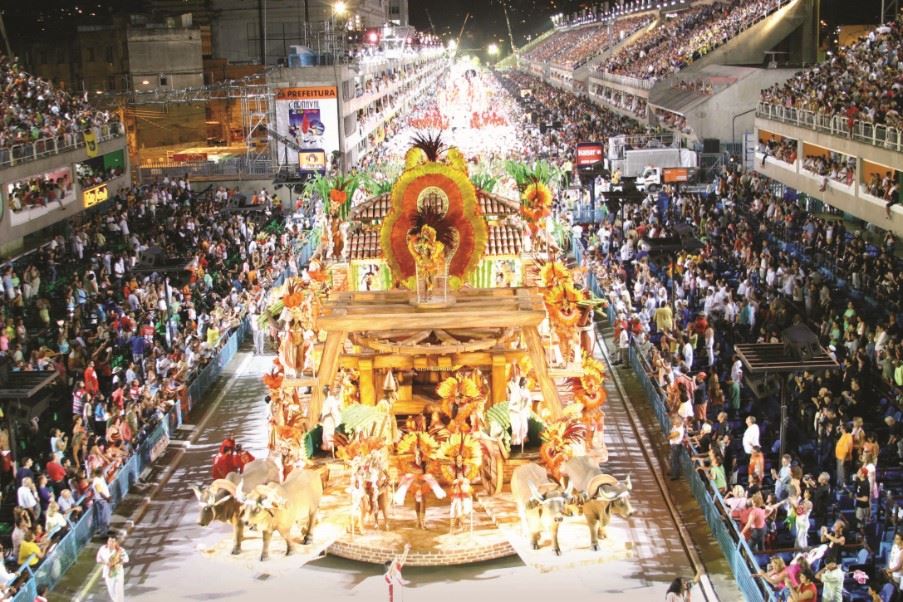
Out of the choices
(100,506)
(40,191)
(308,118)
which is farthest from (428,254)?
(308,118)

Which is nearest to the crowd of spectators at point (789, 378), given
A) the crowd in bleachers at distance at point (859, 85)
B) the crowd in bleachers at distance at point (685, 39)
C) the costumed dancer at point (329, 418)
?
the crowd in bleachers at distance at point (859, 85)

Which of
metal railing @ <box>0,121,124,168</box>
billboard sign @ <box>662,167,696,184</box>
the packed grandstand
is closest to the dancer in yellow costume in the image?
the packed grandstand

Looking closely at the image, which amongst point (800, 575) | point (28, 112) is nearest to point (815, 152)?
point (28, 112)

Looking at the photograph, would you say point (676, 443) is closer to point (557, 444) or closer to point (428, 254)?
point (557, 444)

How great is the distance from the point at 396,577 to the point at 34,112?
31849 millimetres

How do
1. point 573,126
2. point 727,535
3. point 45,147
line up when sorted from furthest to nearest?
1. point 573,126
2. point 45,147
3. point 727,535

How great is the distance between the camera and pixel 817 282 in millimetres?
28938

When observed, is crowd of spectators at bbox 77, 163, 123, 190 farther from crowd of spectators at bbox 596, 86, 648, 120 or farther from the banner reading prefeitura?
crowd of spectators at bbox 596, 86, 648, 120

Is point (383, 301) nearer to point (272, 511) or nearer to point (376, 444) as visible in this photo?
point (376, 444)

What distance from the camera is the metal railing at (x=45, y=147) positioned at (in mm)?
35250

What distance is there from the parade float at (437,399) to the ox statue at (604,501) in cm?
4

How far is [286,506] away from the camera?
15.7 metres

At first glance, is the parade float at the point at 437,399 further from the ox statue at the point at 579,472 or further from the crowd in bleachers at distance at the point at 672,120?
the crowd in bleachers at distance at the point at 672,120

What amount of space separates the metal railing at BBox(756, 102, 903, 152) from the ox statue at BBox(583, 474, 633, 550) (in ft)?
56.5
